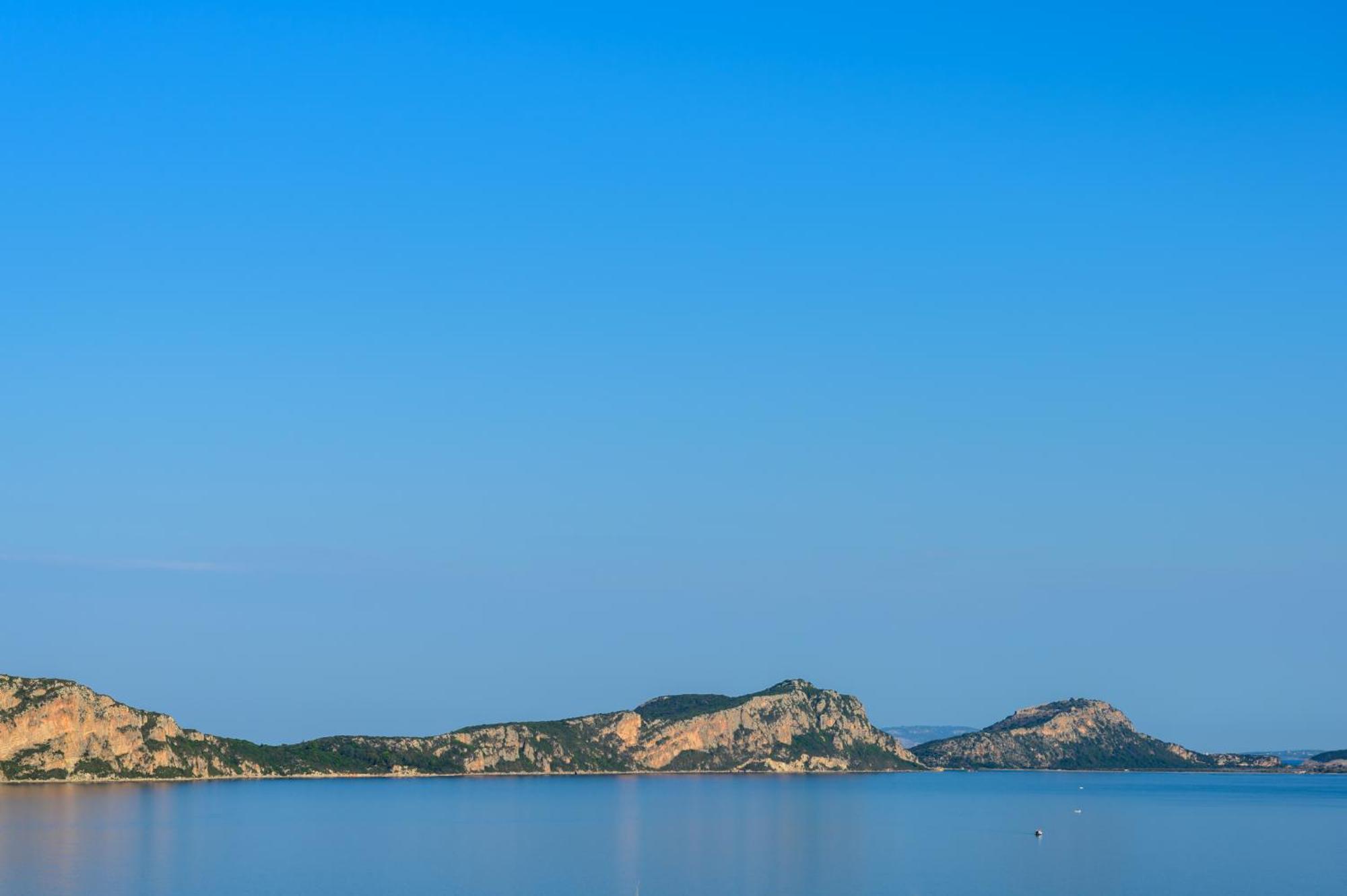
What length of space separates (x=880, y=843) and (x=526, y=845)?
42458 millimetres

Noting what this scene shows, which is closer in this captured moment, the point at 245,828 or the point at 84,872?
the point at 84,872

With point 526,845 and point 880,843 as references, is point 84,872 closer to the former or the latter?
point 526,845

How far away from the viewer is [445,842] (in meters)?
176

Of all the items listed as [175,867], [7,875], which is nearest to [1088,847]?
[175,867]

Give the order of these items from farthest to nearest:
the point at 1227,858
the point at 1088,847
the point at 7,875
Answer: the point at 1088,847, the point at 1227,858, the point at 7,875

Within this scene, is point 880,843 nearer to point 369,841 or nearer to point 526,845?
point 526,845

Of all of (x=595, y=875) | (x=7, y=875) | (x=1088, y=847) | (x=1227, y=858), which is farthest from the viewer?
(x=1088, y=847)

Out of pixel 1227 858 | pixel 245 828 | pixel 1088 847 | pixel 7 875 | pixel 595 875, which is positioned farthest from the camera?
pixel 245 828

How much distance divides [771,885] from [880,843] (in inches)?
2115

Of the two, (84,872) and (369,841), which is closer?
(84,872)

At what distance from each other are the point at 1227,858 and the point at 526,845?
76407mm

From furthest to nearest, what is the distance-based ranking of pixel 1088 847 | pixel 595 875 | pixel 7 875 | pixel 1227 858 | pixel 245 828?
1. pixel 245 828
2. pixel 1088 847
3. pixel 1227 858
4. pixel 595 875
5. pixel 7 875

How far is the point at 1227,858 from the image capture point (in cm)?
16650

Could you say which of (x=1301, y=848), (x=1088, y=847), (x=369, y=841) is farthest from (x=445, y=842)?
(x=1301, y=848)
